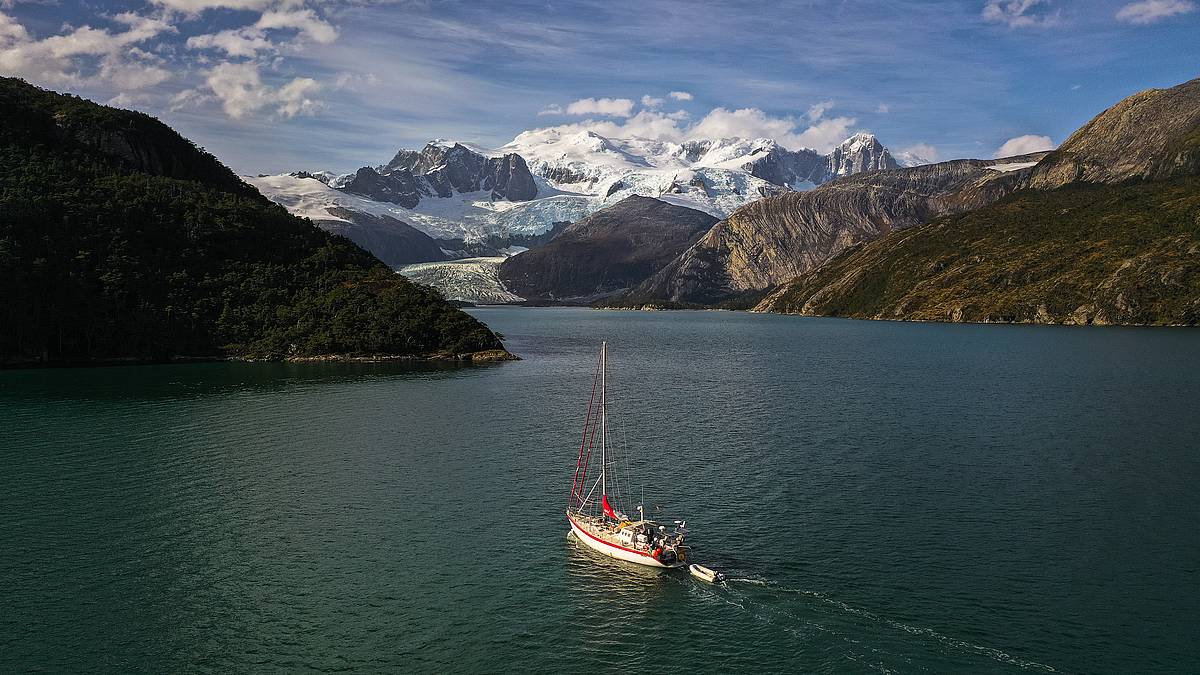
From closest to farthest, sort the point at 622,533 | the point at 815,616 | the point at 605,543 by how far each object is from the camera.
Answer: the point at 815,616, the point at 622,533, the point at 605,543

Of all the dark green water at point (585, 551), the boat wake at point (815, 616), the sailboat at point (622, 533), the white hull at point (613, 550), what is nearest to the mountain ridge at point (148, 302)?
the dark green water at point (585, 551)

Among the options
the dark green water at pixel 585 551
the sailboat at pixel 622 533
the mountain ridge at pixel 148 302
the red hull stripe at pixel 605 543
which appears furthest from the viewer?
the mountain ridge at pixel 148 302

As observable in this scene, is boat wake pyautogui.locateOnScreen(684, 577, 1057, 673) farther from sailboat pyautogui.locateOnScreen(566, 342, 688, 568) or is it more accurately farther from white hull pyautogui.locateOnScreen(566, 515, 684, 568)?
white hull pyautogui.locateOnScreen(566, 515, 684, 568)

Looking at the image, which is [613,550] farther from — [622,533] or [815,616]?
[815,616]

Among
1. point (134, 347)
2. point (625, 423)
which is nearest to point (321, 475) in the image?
point (625, 423)

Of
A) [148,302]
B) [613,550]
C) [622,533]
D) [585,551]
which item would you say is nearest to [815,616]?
[622,533]

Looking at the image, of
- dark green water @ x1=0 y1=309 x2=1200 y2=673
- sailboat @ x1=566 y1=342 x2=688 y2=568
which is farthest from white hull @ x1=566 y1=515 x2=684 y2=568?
dark green water @ x1=0 y1=309 x2=1200 y2=673

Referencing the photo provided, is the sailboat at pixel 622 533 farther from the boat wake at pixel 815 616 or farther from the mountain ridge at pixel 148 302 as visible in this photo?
the mountain ridge at pixel 148 302
